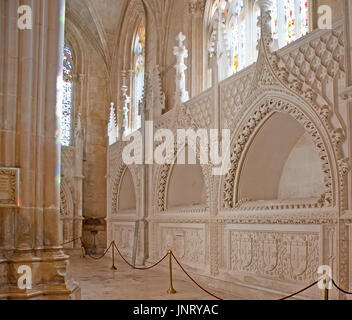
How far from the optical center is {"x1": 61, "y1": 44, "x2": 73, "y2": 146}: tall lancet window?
1703 centimetres

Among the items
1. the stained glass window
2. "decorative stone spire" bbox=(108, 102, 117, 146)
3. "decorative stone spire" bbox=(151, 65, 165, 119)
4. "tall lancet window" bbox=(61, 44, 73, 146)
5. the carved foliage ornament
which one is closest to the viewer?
the carved foliage ornament

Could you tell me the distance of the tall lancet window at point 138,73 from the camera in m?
15.6

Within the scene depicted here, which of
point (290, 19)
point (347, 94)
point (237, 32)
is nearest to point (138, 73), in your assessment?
point (237, 32)

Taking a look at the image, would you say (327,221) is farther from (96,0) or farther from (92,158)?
(96,0)

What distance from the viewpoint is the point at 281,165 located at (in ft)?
29.5

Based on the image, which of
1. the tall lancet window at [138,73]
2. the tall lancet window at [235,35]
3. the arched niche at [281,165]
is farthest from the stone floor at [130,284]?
the tall lancet window at [138,73]

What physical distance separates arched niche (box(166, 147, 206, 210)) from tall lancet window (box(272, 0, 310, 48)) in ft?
12.3

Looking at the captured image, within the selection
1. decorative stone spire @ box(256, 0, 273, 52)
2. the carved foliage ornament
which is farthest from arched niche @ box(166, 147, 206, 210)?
the carved foliage ornament

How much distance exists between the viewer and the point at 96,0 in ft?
53.9

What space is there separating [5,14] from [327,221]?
484 centimetres

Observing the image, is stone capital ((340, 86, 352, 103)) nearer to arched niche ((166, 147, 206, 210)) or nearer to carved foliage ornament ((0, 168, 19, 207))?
carved foliage ornament ((0, 168, 19, 207))

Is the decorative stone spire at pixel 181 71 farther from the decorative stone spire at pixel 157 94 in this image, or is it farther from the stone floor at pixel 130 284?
the stone floor at pixel 130 284

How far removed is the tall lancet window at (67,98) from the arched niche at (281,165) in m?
9.74
